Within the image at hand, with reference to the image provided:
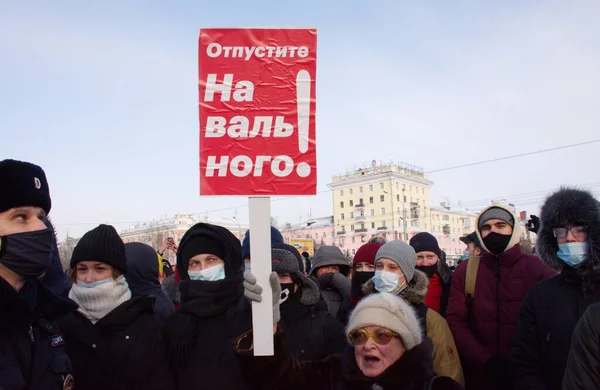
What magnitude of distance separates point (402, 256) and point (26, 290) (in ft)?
8.82

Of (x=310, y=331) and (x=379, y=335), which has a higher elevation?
(x=379, y=335)

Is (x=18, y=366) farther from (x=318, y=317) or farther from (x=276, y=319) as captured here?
(x=318, y=317)

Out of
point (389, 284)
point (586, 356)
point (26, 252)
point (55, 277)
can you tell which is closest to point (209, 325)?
point (26, 252)

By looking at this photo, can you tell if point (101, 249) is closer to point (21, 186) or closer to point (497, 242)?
point (21, 186)

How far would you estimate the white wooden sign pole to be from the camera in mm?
2609

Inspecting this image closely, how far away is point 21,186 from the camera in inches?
90.2

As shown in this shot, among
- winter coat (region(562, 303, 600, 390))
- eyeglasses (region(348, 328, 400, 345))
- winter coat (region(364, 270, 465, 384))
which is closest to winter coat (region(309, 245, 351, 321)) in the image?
winter coat (region(364, 270, 465, 384))

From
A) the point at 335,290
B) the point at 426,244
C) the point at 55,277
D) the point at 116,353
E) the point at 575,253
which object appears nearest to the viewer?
the point at 116,353

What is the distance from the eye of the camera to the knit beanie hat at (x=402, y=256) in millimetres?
3898

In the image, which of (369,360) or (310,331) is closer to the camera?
(369,360)

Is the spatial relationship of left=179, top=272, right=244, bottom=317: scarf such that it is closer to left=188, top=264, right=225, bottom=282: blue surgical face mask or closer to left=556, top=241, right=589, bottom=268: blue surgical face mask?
left=188, top=264, right=225, bottom=282: blue surgical face mask

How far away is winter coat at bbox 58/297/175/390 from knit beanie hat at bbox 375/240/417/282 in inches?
73.6

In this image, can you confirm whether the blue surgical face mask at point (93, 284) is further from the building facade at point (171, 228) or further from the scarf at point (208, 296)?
the building facade at point (171, 228)

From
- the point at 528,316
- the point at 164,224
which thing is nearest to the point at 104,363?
the point at 528,316
